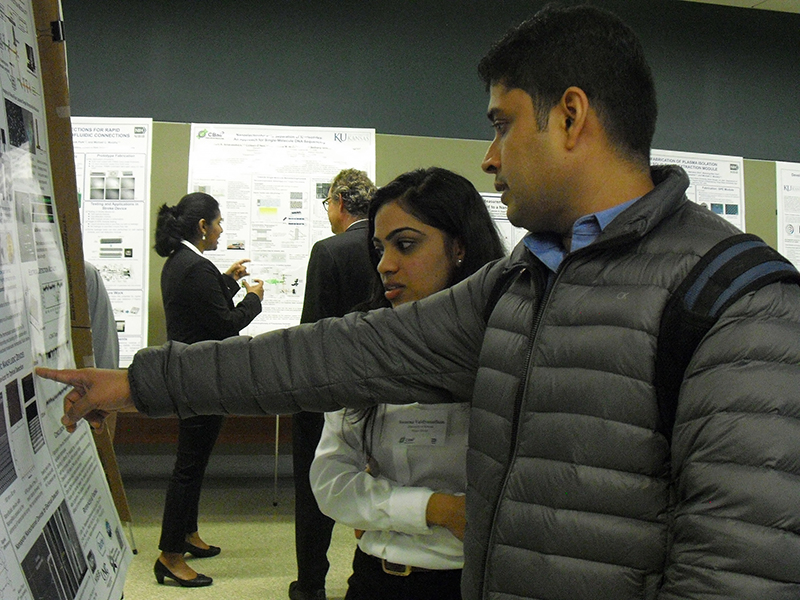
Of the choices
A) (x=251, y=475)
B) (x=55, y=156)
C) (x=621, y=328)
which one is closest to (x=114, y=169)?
(x=251, y=475)

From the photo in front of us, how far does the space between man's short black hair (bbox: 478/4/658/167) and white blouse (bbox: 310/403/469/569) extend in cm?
60

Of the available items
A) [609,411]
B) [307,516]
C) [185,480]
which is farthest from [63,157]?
[185,480]

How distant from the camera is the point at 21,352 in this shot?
815 mm

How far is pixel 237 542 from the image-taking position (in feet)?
11.8

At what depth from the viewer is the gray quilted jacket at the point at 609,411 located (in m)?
0.69

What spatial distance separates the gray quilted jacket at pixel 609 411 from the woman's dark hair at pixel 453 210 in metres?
0.39

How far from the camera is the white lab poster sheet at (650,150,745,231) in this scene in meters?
4.94

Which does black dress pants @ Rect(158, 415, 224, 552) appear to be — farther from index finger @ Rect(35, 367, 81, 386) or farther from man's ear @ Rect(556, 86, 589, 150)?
man's ear @ Rect(556, 86, 589, 150)

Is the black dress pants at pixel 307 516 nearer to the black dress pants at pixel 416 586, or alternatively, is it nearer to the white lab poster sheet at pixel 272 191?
the black dress pants at pixel 416 586

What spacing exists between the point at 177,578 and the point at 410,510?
86.7 inches

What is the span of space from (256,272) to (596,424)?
3.65m

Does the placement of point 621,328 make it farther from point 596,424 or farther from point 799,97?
point 799,97

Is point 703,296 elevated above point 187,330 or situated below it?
above

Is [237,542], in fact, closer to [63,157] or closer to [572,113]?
[63,157]
